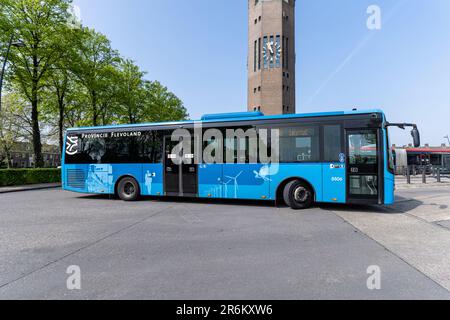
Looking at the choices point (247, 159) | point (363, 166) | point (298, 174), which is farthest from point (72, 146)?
point (363, 166)

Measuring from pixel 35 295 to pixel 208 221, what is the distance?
3.98 metres

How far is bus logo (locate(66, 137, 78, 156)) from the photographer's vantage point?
414 inches

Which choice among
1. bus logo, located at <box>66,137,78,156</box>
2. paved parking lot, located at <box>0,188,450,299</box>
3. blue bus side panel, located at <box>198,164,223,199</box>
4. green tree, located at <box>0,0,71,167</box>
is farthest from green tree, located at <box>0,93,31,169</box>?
blue bus side panel, located at <box>198,164,223,199</box>

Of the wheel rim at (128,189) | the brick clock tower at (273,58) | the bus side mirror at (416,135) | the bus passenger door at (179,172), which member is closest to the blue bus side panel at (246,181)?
the bus passenger door at (179,172)

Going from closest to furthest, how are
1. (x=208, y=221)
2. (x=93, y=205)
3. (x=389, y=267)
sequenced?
(x=389, y=267), (x=208, y=221), (x=93, y=205)

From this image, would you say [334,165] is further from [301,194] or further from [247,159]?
[247,159]

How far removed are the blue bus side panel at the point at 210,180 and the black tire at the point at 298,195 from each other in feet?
7.68

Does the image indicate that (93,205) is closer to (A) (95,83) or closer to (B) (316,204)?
(B) (316,204)

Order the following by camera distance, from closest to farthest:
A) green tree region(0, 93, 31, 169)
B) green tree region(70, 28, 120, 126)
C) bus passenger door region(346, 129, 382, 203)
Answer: bus passenger door region(346, 129, 382, 203)
green tree region(70, 28, 120, 126)
green tree region(0, 93, 31, 169)

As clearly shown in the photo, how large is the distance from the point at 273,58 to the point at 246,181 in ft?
120

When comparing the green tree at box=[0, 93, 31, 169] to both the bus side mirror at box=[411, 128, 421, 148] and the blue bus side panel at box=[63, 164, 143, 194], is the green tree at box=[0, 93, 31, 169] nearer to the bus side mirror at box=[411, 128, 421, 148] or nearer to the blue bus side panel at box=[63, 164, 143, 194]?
the blue bus side panel at box=[63, 164, 143, 194]

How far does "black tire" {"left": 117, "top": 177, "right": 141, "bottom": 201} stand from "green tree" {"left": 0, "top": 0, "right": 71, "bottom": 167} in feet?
45.9
